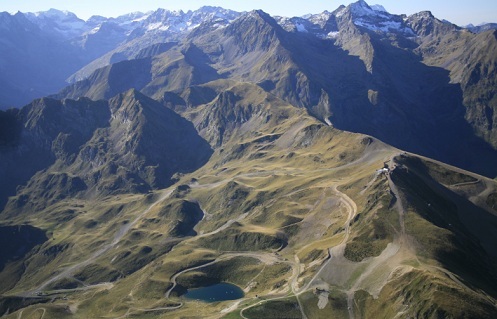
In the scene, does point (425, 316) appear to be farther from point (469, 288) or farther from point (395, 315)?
point (469, 288)

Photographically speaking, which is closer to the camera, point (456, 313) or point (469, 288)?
point (456, 313)

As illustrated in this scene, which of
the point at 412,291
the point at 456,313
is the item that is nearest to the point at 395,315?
the point at 412,291

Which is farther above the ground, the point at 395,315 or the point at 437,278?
the point at 437,278

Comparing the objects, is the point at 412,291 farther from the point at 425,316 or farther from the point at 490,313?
the point at 490,313

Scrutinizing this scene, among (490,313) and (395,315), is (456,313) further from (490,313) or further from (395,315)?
(395,315)

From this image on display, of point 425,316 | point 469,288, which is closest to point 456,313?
point 425,316

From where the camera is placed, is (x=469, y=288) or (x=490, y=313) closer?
(x=490, y=313)

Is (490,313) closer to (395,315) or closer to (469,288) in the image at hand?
(469,288)
